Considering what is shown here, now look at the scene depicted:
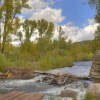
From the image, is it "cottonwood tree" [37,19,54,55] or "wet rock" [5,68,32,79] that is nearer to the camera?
"wet rock" [5,68,32,79]

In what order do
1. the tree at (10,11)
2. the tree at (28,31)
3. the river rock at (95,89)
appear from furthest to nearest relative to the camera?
the tree at (28,31)
the tree at (10,11)
the river rock at (95,89)

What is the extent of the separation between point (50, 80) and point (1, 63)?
264 inches

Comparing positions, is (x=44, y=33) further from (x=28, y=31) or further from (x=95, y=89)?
(x=95, y=89)

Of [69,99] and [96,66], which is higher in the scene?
[96,66]

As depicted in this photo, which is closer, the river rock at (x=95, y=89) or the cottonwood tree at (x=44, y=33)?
the river rock at (x=95, y=89)

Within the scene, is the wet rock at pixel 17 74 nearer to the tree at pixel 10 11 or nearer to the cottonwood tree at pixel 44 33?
the tree at pixel 10 11

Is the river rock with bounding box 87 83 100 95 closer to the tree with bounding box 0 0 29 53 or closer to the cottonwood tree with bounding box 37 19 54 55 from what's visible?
the tree with bounding box 0 0 29 53

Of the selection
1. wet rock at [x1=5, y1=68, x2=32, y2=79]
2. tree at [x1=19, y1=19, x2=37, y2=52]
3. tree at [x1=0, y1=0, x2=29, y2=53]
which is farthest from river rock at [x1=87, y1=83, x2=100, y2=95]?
tree at [x1=19, y1=19, x2=37, y2=52]

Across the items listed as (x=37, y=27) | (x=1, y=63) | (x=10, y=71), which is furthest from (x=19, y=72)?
(x=37, y=27)

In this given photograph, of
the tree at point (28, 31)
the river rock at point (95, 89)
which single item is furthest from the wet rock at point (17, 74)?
the tree at point (28, 31)

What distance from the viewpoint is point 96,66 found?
11.4 m

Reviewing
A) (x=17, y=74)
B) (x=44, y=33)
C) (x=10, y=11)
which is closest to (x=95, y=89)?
(x=17, y=74)

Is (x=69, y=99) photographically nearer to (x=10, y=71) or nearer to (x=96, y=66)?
(x=96, y=66)

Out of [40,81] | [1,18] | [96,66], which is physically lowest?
[40,81]
